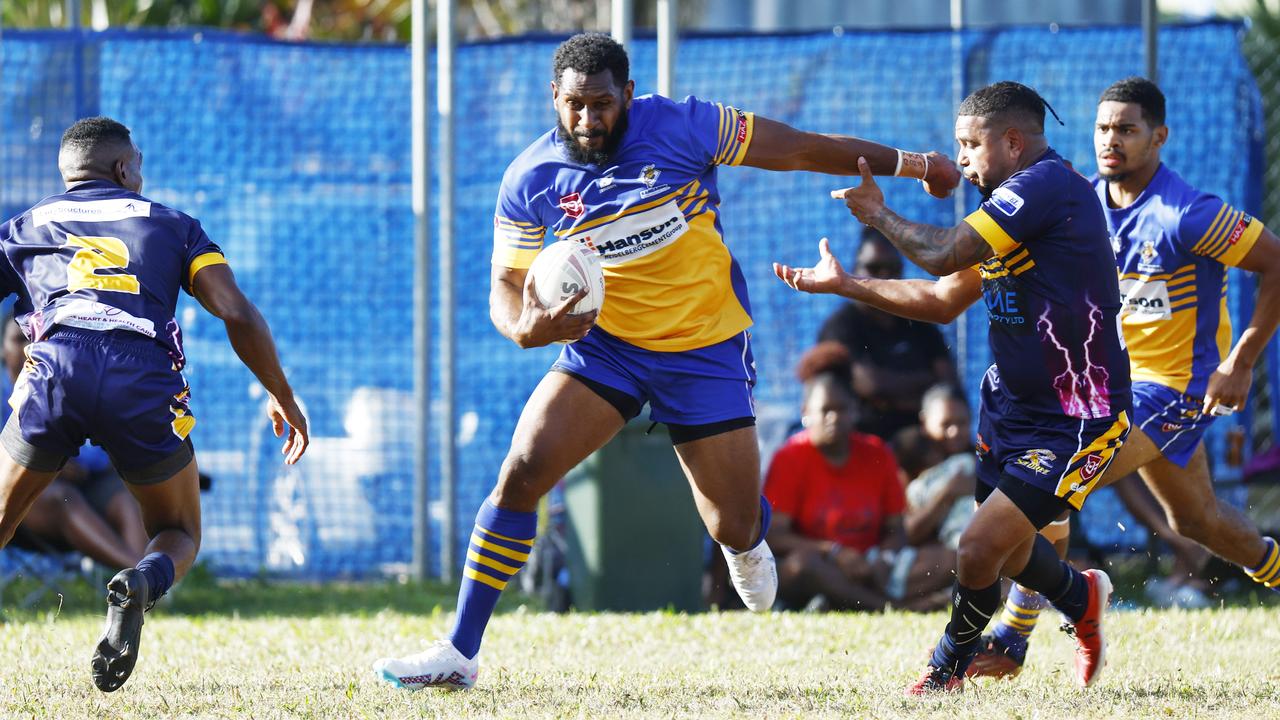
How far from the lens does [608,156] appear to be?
5719mm

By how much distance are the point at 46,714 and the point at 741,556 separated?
2582 millimetres

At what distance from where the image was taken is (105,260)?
18.1 feet

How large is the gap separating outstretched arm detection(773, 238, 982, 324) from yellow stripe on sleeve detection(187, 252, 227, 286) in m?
2.02

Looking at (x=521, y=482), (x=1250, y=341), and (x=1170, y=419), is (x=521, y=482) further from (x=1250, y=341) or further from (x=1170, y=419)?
(x=1250, y=341)

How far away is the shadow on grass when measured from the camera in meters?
8.70

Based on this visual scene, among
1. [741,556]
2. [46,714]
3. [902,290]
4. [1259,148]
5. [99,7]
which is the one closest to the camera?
[46,714]

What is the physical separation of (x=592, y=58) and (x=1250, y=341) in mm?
2958

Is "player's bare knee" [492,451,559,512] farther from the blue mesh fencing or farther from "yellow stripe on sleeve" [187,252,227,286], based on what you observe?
the blue mesh fencing

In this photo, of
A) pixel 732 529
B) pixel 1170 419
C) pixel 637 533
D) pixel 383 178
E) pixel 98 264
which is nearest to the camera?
pixel 98 264

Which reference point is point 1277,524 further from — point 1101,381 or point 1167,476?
point 1101,381

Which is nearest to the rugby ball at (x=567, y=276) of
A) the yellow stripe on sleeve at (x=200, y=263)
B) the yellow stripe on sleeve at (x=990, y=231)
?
the yellow stripe on sleeve at (x=200, y=263)

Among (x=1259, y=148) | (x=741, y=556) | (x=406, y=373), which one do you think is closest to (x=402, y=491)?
(x=406, y=373)

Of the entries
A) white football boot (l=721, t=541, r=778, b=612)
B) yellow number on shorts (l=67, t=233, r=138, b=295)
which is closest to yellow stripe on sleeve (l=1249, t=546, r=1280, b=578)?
white football boot (l=721, t=541, r=778, b=612)

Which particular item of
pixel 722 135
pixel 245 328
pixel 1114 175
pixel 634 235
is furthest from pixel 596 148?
pixel 1114 175
